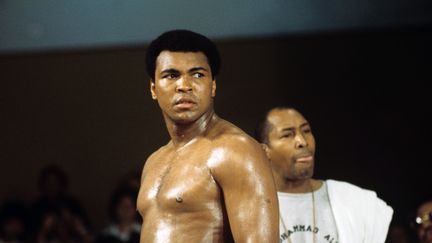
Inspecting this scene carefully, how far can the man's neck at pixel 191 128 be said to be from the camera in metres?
2.70

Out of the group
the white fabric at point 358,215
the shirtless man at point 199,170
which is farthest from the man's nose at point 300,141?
the shirtless man at point 199,170

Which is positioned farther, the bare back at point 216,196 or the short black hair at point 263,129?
the short black hair at point 263,129

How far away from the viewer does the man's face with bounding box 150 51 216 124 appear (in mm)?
2631

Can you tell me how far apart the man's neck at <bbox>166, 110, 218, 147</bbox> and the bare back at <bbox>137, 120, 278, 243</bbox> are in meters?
0.03

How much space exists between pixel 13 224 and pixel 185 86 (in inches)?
112

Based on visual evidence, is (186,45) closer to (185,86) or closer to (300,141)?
(185,86)

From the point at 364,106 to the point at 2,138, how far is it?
243 cm

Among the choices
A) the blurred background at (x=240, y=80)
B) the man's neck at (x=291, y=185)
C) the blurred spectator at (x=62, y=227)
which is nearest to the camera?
the man's neck at (x=291, y=185)

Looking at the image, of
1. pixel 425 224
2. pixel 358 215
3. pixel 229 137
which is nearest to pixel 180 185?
pixel 229 137

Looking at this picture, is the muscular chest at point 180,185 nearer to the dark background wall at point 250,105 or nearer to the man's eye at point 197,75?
the man's eye at point 197,75

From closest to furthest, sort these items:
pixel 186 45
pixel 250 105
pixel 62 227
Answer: pixel 186 45
pixel 62 227
pixel 250 105

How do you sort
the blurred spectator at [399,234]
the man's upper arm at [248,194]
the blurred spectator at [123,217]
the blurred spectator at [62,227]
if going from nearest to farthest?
the man's upper arm at [248,194]
the blurred spectator at [399,234]
the blurred spectator at [123,217]
the blurred spectator at [62,227]

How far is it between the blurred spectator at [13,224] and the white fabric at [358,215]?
231 cm

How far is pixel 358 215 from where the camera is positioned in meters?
3.37
